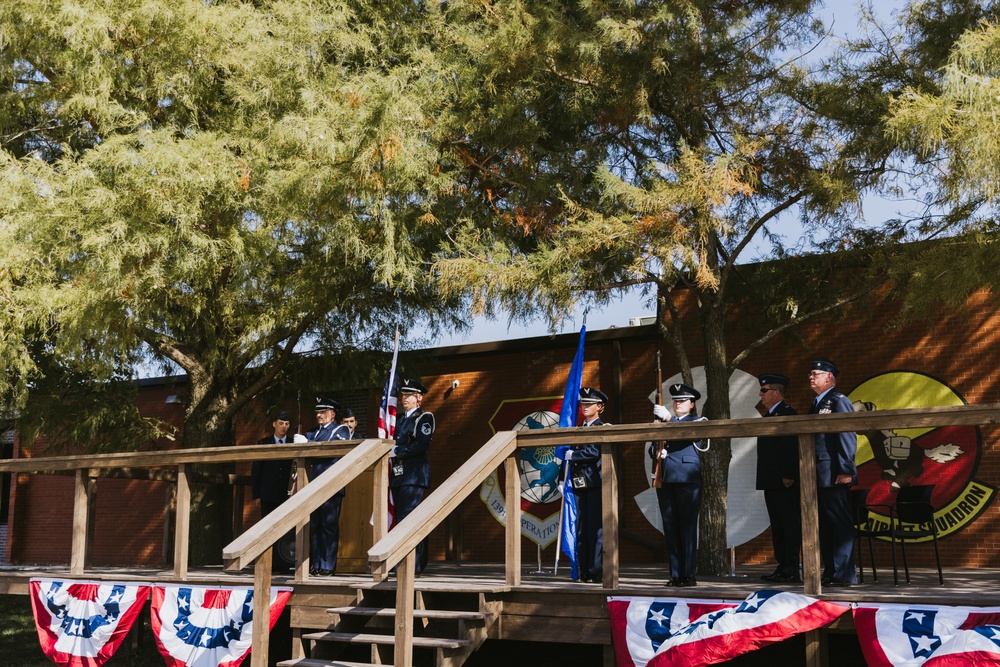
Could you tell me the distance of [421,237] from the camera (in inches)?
396

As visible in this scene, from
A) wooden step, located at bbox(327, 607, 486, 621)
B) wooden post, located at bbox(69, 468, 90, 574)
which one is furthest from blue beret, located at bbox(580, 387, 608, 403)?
wooden post, located at bbox(69, 468, 90, 574)

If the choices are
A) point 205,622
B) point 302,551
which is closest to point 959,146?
point 302,551

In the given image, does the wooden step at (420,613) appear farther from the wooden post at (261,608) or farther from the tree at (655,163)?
the tree at (655,163)

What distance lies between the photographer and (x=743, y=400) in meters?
12.0

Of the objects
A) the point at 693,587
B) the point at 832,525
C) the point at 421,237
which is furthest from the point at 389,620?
the point at 421,237

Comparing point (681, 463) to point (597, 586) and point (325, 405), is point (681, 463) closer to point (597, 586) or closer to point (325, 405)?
point (597, 586)

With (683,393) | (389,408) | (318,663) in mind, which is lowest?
(318,663)

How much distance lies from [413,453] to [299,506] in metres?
1.75

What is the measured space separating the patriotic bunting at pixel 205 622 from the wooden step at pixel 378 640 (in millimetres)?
616

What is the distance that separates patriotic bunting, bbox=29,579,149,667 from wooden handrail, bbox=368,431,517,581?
10.3ft

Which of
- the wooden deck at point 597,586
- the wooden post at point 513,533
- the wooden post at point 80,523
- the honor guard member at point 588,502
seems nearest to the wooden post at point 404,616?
the wooden deck at point 597,586

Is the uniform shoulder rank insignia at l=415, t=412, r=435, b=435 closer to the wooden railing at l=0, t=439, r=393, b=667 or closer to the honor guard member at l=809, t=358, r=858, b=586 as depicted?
the wooden railing at l=0, t=439, r=393, b=667

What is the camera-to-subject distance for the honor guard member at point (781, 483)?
756 cm

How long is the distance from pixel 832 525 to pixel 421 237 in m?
4.87
